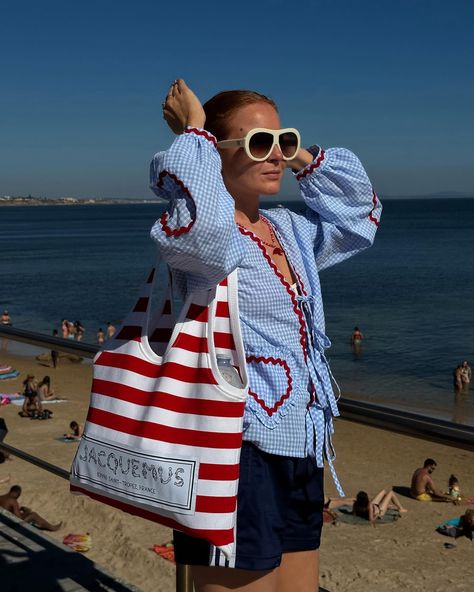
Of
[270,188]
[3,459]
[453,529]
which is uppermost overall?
[270,188]

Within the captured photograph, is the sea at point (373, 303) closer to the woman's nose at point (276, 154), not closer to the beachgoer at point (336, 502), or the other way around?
the woman's nose at point (276, 154)

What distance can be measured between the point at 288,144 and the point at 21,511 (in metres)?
7.91

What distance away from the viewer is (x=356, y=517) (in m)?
11.3

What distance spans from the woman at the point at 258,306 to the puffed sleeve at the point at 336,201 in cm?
17

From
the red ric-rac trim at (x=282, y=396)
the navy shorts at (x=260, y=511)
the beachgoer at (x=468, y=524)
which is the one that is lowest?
the beachgoer at (x=468, y=524)

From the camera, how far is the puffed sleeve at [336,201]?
7.39ft

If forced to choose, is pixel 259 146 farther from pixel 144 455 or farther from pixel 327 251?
pixel 144 455

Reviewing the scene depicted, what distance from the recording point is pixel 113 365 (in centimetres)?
179

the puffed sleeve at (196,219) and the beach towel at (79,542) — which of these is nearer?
the puffed sleeve at (196,219)

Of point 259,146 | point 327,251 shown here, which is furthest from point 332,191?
point 259,146

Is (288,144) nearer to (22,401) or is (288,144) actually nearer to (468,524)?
(468,524)

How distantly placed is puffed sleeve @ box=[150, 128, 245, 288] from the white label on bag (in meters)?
0.40

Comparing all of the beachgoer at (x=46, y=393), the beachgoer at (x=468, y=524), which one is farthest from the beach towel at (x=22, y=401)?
the beachgoer at (x=468, y=524)

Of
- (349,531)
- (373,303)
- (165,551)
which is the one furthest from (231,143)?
(373,303)
